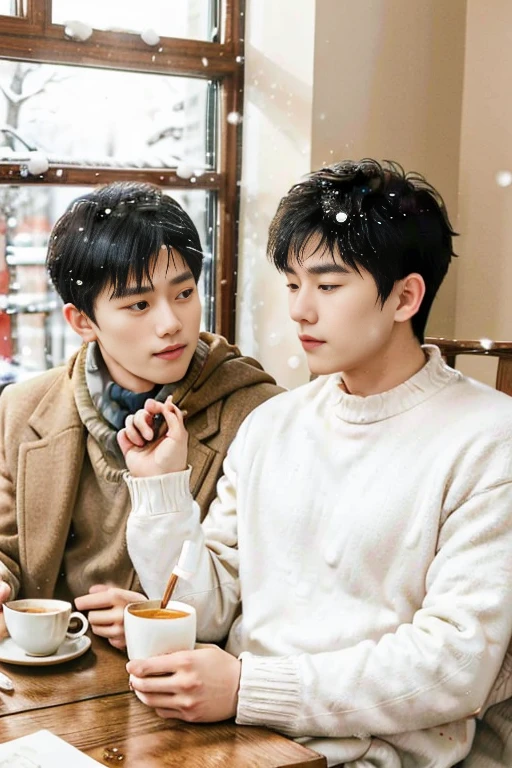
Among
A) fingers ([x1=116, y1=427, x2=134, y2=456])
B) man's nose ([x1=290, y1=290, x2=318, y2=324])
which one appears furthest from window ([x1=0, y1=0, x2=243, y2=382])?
man's nose ([x1=290, y1=290, x2=318, y2=324])

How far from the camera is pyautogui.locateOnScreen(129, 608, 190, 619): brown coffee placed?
1333 millimetres

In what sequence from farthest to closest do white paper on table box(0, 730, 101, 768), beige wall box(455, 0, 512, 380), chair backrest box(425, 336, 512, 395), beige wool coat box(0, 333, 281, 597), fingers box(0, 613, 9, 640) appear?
beige wall box(455, 0, 512, 380)
beige wool coat box(0, 333, 281, 597)
chair backrest box(425, 336, 512, 395)
fingers box(0, 613, 9, 640)
white paper on table box(0, 730, 101, 768)

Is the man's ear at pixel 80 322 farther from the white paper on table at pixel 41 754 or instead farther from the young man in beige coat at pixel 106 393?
the white paper on table at pixel 41 754

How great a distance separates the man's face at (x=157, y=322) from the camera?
68.1 inches

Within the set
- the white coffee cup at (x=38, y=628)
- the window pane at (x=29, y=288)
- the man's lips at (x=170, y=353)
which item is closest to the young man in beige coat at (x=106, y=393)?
the man's lips at (x=170, y=353)

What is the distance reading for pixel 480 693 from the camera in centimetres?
129

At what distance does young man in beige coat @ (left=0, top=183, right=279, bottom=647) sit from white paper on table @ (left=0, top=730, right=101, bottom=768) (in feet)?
1.77

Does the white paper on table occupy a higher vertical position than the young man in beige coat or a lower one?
lower

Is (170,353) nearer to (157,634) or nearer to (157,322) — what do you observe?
(157,322)

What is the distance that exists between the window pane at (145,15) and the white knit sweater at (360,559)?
1186mm

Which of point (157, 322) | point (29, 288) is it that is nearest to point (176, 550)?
point (157, 322)

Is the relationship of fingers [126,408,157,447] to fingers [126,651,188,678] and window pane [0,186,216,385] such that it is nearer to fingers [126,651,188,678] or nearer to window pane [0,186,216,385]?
fingers [126,651,188,678]

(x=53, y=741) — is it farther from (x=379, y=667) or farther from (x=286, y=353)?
(x=286, y=353)

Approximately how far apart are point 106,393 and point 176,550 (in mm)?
419
